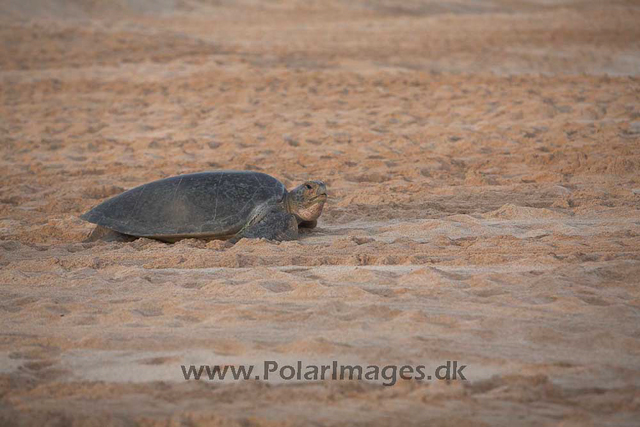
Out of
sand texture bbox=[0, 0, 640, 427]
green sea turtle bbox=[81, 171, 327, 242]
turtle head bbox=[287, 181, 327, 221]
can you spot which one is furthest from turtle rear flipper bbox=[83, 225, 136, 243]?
turtle head bbox=[287, 181, 327, 221]

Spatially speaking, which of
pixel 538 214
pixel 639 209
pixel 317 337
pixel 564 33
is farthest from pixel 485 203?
pixel 564 33

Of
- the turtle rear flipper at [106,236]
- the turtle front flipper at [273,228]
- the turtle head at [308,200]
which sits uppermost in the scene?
the turtle head at [308,200]

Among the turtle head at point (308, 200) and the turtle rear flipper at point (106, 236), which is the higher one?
the turtle head at point (308, 200)

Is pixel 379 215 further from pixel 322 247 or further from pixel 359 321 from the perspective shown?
pixel 359 321

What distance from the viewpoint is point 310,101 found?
37.3 ft

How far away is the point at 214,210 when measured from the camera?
19.0 feet

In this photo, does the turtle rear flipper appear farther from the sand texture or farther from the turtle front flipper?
the turtle front flipper

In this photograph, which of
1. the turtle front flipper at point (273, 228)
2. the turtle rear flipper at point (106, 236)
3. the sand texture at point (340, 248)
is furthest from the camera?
the turtle rear flipper at point (106, 236)

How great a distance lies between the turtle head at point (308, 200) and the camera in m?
5.82

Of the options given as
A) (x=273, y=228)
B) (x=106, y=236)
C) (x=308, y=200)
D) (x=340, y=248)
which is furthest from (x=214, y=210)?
(x=340, y=248)

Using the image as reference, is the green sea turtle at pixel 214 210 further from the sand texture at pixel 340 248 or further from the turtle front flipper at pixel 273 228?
the sand texture at pixel 340 248

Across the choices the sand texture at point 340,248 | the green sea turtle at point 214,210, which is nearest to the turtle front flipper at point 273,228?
the green sea turtle at point 214,210

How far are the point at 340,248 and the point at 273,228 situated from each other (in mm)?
637

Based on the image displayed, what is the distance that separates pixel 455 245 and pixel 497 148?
3.57 m
